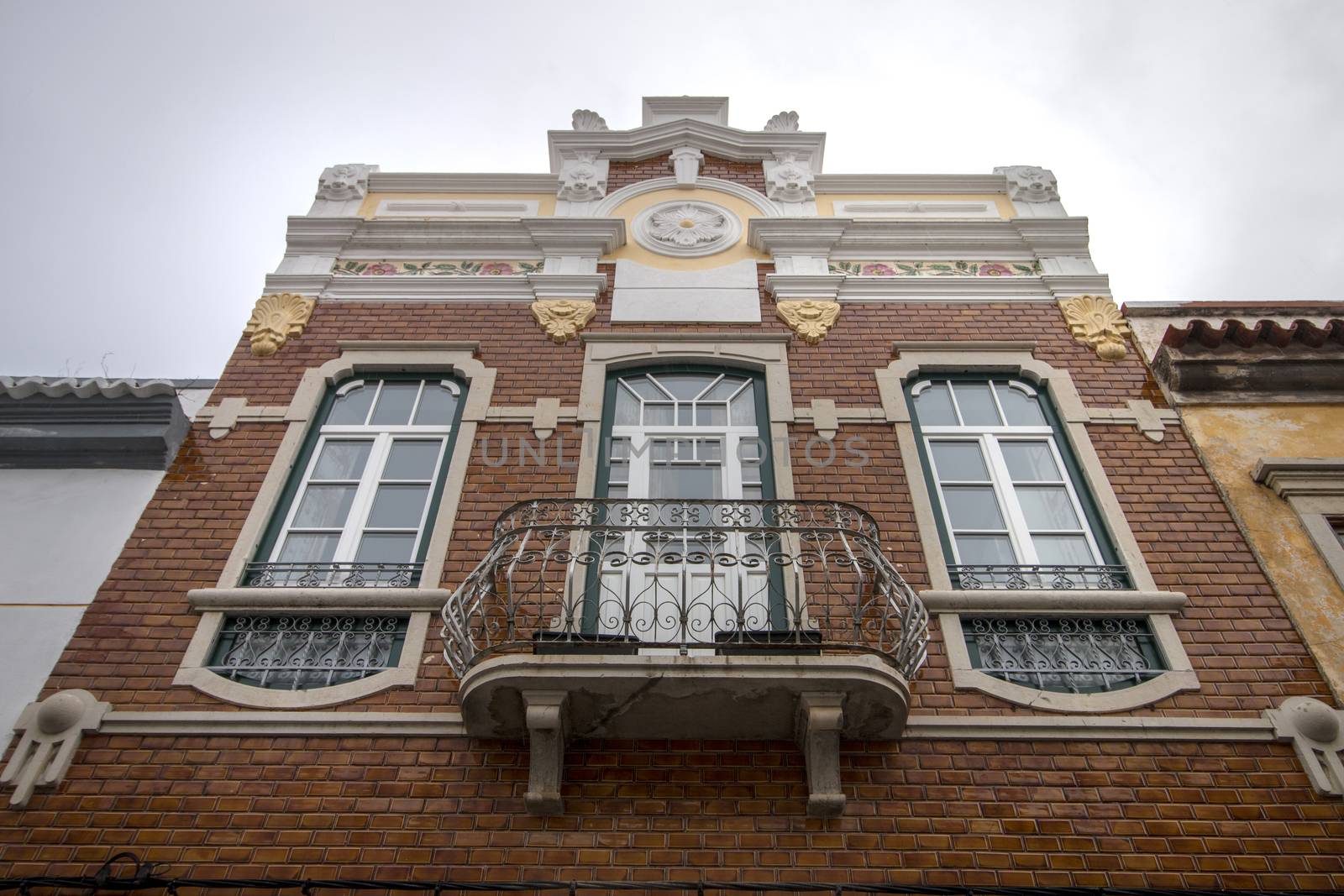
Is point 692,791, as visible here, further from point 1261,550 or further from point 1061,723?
point 1261,550

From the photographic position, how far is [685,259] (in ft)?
33.2

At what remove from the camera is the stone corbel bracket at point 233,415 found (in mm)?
8180

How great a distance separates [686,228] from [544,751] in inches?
244

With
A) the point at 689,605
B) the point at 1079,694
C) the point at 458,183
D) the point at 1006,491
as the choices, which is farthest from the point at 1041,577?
the point at 458,183

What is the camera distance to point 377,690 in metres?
6.36

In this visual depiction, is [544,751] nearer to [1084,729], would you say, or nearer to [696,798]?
[696,798]

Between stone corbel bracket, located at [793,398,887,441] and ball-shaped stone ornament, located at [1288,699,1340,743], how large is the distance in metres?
3.43

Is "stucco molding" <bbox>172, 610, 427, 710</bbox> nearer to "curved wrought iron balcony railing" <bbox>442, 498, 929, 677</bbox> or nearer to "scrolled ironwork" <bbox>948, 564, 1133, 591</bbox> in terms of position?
"curved wrought iron balcony railing" <bbox>442, 498, 929, 677</bbox>

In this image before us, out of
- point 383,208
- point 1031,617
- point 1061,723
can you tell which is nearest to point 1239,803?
point 1061,723

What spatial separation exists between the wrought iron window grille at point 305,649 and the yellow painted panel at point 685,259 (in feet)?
15.5


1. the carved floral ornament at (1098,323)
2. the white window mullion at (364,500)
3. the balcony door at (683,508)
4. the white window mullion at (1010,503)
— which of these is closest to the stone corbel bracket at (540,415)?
the balcony door at (683,508)

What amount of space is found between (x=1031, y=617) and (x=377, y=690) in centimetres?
422

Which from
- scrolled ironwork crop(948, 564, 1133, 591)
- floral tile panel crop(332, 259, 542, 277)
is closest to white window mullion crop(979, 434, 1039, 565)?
scrolled ironwork crop(948, 564, 1133, 591)

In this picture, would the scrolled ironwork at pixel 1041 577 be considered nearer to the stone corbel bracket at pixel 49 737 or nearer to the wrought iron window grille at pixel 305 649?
the wrought iron window grille at pixel 305 649
